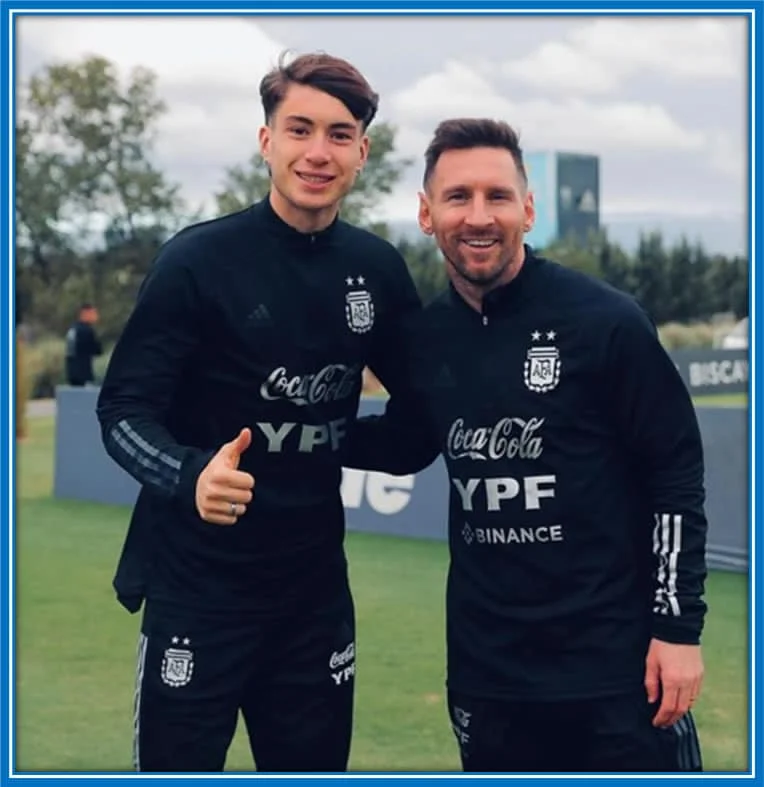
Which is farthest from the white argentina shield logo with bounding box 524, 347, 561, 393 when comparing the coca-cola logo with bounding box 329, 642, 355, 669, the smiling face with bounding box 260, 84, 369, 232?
the coca-cola logo with bounding box 329, 642, 355, 669

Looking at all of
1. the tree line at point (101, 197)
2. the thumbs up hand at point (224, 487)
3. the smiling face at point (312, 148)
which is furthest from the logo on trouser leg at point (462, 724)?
the tree line at point (101, 197)

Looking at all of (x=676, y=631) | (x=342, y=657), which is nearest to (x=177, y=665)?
(x=342, y=657)

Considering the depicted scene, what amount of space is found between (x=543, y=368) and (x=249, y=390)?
29.1 inches

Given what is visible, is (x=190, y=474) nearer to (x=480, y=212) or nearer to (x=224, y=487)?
(x=224, y=487)

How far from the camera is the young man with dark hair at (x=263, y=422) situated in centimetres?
324

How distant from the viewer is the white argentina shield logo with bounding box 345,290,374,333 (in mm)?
3381

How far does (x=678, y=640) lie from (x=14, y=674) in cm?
189

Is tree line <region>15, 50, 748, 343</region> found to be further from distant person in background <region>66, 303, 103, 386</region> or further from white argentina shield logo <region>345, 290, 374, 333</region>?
white argentina shield logo <region>345, 290, 374, 333</region>

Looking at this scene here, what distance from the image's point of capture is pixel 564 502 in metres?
3.07

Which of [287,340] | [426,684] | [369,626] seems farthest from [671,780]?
[369,626]

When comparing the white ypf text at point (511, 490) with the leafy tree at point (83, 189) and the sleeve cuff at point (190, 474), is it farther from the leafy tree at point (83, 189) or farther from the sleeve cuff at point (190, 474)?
the leafy tree at point (83, 189)

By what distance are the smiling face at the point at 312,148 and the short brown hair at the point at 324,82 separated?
2 centimetres

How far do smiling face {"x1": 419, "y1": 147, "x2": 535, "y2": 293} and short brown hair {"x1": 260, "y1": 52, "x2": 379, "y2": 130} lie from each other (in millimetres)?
301

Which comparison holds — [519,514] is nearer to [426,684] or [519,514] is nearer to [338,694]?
[338,694]
